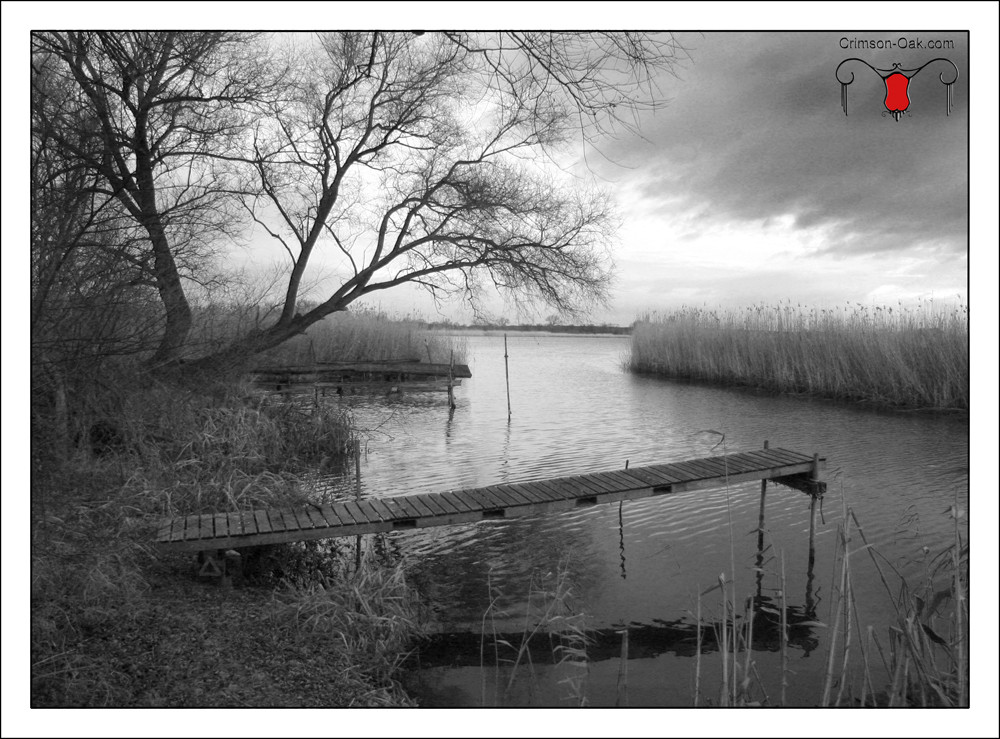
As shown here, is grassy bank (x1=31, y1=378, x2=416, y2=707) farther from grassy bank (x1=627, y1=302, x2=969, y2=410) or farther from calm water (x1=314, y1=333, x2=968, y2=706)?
grassy bank (x1=627, y1=302, x2=969, y2=410)

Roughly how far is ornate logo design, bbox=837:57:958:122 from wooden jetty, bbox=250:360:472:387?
40.5 ft

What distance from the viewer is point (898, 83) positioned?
11.9ft

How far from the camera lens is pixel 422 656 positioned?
420cm

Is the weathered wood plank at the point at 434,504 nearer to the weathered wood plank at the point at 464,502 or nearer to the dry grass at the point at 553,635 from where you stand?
the weathered wood plank at the point at 464,502

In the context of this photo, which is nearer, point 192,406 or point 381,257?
point 192,406

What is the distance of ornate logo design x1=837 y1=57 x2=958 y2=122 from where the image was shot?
11.4ft

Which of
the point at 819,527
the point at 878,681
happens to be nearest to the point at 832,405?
the point at 819,527

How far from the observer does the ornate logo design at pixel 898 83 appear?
137 inches

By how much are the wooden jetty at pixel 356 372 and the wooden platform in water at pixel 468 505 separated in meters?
9.91

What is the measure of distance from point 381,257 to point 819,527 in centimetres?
775

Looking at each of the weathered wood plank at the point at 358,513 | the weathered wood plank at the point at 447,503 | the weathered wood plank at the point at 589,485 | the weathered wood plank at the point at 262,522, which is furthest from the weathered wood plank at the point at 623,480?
the weathered wood plank at the point at 262,522

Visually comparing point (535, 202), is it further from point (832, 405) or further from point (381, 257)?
point (832, 405)

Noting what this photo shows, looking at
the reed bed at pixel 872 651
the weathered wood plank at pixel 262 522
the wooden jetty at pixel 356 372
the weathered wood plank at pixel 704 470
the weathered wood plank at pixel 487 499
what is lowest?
the reed bed at pixel 872 651

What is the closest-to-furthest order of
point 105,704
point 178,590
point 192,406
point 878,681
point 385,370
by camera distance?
point 105,704, point 878,681, point 178,590, point 192,406, point 385,370
